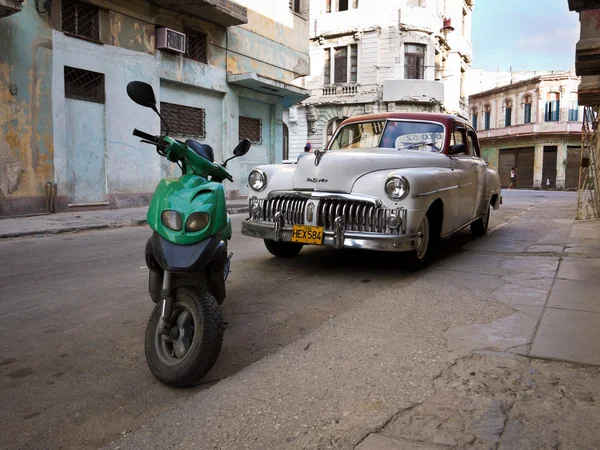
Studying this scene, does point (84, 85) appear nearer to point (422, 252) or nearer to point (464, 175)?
point (464, 175)

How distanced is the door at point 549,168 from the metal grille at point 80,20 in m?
35.6

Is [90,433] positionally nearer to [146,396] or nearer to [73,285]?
[146,396]

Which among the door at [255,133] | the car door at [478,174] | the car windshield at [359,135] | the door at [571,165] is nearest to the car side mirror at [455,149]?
the car windshield at [359,135]

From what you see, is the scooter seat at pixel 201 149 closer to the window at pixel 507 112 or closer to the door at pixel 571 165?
the door at pixel 571 165

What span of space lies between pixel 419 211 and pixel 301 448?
3194 mm

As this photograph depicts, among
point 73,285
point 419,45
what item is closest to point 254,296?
point 73,285

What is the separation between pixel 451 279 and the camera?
4.83 meters

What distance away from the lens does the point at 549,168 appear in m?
39.4

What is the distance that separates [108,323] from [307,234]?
1969 millimetres

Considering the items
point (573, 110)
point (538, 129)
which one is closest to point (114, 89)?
point (538, 129)

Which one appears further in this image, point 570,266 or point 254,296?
point 570,266

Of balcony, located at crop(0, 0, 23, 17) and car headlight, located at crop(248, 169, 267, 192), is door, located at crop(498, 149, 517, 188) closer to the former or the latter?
balcony, located at crop(0, 0, 23, 17)

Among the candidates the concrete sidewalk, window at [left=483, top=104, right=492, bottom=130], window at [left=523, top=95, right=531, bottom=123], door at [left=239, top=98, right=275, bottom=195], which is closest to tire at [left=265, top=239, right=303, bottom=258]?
the concrete sidewalk

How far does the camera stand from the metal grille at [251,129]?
58.5 feet
